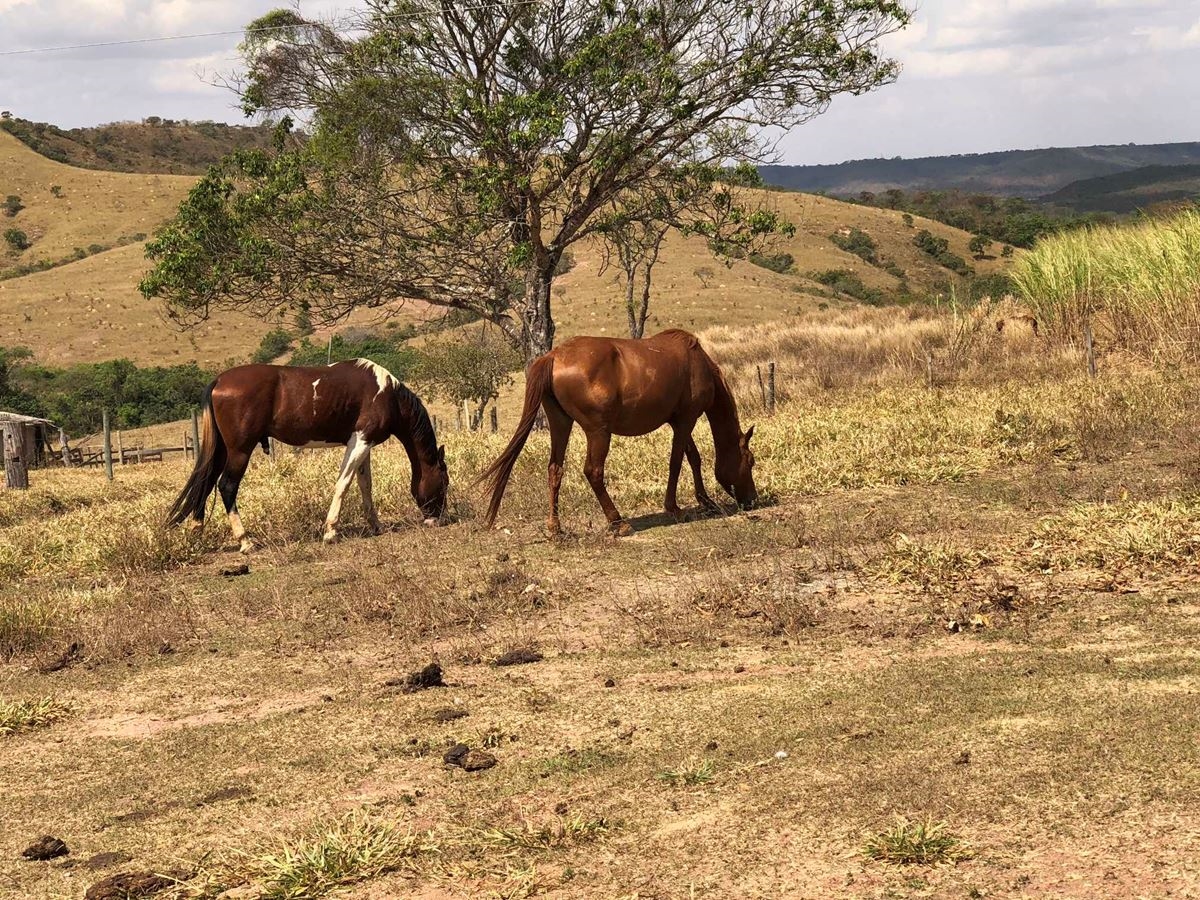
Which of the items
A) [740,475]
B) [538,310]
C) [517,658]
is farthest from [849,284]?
[517,658]

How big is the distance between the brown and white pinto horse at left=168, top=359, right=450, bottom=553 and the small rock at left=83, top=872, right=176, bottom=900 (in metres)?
7.67

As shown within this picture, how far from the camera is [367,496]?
41.0 feet

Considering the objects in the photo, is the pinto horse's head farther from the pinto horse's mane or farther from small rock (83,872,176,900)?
small rock (83,872,176,900)

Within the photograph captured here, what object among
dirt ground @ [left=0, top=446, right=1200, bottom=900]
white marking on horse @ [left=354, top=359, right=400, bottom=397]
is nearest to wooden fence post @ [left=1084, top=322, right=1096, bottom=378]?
dirt ground @ [left=0, top=446, right=1200, bottom=900]

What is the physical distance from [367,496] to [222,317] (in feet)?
226

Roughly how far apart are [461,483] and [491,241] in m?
7.82

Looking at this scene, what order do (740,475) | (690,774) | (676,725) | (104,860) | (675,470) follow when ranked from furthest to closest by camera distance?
(675,470), (740,475), (676,725), (690,774), (104,860)

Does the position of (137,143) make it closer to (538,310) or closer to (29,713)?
(538,310)

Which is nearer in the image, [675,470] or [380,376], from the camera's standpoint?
[675,470]

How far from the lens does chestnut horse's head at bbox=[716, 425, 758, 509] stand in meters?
11.6

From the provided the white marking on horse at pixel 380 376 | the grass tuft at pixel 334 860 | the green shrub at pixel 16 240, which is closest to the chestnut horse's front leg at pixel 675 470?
the white marking on horse at pixel 380 376

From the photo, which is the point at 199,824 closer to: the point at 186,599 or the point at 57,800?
the point at 57,800

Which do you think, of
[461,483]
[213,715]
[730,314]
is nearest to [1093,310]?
[461,483]

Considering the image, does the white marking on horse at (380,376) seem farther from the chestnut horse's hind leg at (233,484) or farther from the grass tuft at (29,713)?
the grass tuft at (29,713)
